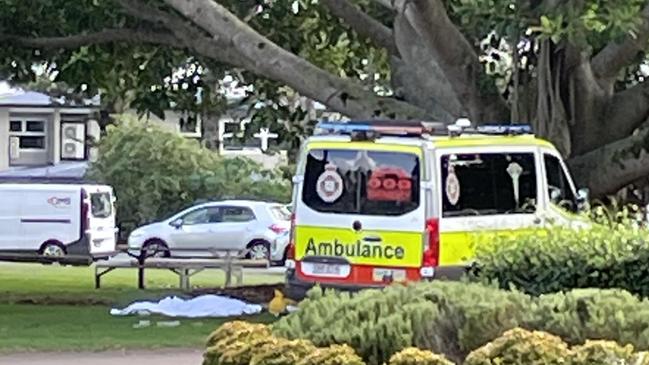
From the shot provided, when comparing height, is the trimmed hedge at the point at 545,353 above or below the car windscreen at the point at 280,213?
below

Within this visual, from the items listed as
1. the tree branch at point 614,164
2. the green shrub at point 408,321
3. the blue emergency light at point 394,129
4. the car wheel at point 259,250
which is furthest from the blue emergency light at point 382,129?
the car wheel at point 259,250

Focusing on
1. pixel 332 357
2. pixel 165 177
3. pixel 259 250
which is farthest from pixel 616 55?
pixel 165 177

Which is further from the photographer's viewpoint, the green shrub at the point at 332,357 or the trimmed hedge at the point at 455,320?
the trimmed hedge at the point at 455,320

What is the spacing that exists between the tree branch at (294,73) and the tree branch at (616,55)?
2.47m

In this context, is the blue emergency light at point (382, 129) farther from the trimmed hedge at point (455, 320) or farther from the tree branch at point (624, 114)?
the trimmed hedge at point (455, 320)

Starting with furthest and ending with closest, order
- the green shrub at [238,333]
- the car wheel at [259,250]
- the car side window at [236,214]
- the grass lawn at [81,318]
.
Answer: the car side window at [236,214]
the car wheel at [259,250]
the grass lawn at [81,318]
the green shrub at [238,333]

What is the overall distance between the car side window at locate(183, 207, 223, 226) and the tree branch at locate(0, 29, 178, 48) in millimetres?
17304

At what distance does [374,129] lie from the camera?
1845 cm

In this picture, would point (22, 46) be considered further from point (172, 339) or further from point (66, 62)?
point (172, 339)

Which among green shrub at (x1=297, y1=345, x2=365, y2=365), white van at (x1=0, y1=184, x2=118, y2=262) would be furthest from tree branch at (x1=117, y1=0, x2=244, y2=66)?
white van at (x1=0, y1=184, x2=118, y2=262)

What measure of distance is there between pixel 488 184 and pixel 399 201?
3.73ft

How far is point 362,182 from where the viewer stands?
18547 mm

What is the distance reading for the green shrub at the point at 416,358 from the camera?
8.82 meters

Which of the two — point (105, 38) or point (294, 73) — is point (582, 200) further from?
point (105, 38)
